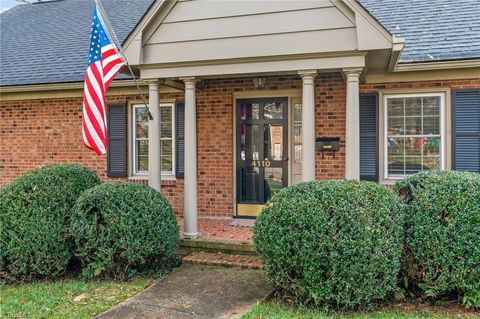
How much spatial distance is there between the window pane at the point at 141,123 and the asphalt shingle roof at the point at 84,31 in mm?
1404

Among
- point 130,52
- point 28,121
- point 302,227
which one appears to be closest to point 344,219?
point 302,227

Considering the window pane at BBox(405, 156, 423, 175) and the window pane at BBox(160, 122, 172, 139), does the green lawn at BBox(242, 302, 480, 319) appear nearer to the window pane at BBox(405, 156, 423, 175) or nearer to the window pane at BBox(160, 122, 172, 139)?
the window pane at BBox(405, 156, 423, 175)

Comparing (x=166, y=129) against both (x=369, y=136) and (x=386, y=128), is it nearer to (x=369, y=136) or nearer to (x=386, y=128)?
(x=369, y=136)

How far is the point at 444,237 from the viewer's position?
411 centimetres

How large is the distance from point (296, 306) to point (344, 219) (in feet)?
3.47

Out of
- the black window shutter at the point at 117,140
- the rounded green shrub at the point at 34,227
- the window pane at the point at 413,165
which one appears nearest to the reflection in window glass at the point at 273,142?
the window pane at the point at 413,165

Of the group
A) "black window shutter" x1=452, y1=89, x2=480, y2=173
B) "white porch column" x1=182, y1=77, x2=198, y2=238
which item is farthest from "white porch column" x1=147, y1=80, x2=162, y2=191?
"black window shutter" x1=452, y1=89, x2=480, y2=173

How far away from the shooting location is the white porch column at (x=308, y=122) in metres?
5.57

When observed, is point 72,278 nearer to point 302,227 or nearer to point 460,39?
point 302,227

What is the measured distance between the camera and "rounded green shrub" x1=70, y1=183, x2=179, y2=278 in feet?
16.5

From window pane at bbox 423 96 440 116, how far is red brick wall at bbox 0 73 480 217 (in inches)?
9.6

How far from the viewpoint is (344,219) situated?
4.08 meters

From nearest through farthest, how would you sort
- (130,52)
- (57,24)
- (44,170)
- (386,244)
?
(386,244), (44,170), (130,52), (57,24)

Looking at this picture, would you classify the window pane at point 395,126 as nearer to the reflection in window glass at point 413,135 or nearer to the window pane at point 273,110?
the reflection in window glass at point 413,135
